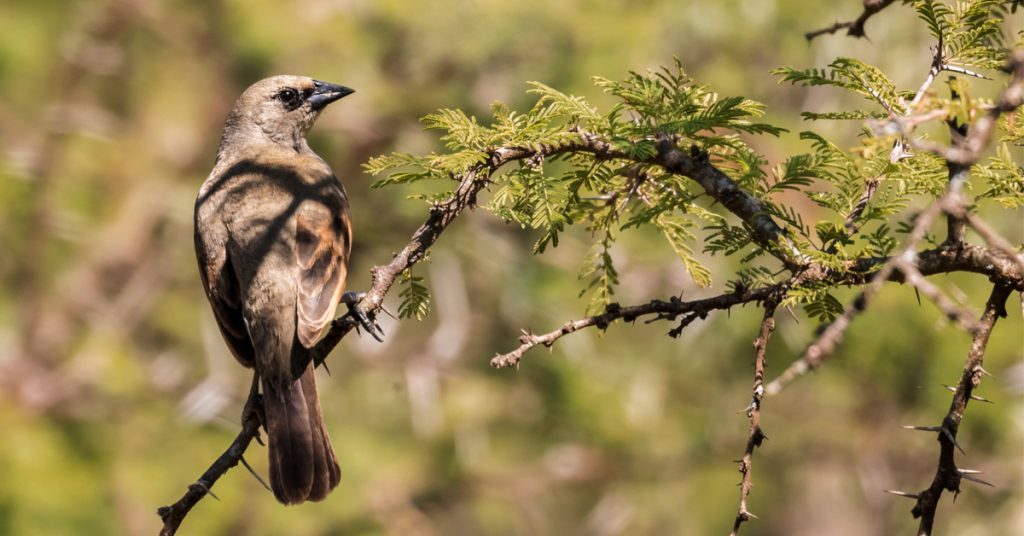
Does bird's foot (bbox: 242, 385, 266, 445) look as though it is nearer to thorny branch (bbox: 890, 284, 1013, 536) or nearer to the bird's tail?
the bird's tail

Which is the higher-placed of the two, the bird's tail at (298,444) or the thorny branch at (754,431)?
the bird's tail at (298,444)

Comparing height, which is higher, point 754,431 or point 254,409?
point 254,409

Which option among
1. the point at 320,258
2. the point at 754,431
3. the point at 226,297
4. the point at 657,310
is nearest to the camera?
the point at 754,431

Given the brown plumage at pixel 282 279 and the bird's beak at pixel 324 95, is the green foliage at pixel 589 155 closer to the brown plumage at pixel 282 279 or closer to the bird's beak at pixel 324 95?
the brown plumage at pixel 282 279

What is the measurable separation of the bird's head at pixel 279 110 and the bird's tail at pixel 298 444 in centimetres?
192

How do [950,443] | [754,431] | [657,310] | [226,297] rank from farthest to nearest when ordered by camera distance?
[226,297] < [657,310] < [950,443] < [754,431]

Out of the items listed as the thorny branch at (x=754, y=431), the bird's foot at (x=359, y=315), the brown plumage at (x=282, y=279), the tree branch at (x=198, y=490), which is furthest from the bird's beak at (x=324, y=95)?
the thorny branch at (x=754, y=431)

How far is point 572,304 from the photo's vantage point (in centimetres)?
728

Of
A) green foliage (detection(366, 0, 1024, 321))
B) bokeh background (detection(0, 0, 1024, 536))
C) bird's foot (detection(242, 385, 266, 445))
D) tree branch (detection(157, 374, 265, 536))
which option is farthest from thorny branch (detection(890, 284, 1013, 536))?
bokeh background (detection(0, 0, 1024, 536))

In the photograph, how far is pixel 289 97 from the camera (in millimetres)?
5574

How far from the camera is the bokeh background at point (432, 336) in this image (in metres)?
6.94

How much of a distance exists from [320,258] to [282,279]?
6.3 inches

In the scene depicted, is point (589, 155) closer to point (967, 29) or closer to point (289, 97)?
point (967, 29)

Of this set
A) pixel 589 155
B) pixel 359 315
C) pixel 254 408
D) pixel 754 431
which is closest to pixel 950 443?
pixel 754 431
